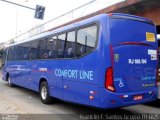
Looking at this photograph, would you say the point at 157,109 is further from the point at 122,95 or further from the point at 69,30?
the point at 69,30

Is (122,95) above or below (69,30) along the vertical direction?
below

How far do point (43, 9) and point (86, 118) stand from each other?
1312cm

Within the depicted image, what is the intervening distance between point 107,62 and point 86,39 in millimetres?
1255

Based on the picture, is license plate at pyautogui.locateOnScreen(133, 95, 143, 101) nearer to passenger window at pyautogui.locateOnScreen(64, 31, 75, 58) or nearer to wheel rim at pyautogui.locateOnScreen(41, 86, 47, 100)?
passenger window at pyautogui.locateOnScreen(64, 31, 75, 58)

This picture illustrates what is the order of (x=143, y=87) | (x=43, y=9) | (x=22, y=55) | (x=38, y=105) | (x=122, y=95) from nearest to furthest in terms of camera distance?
1. (x=122, y=95)
2. (x=143, y=87)
3. (x=38, y=105)
4. (x=22, y=55)
5. (x=43, y=9)

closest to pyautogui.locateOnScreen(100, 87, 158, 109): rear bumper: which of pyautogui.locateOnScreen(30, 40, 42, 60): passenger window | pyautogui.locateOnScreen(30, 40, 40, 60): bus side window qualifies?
pyautogui.locateOnScreen(30, 40, 42, 60): passenger window

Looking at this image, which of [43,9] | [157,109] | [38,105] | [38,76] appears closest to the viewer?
[157,109]

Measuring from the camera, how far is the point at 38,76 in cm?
1198

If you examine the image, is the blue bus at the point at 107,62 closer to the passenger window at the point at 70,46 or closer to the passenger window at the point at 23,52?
the passenger window at the point at 70,46

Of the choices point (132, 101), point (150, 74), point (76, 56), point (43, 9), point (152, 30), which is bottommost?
point (132, 101)

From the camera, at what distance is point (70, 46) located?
9.30 m

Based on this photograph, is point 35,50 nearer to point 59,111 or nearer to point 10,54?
point 59,111

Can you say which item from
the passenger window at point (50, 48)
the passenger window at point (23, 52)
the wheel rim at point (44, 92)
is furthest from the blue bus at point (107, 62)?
the passenger window at point (23, 52)

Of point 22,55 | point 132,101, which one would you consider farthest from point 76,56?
point 22,55
